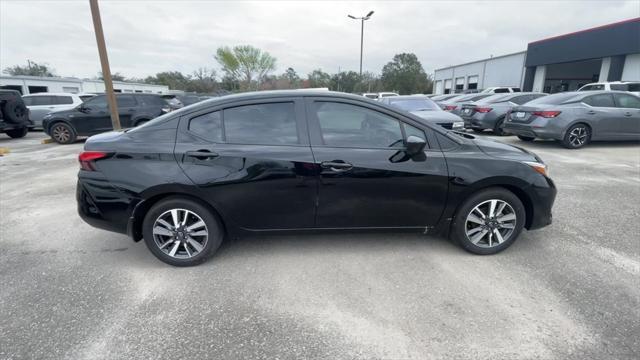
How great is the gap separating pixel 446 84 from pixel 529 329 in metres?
50.0

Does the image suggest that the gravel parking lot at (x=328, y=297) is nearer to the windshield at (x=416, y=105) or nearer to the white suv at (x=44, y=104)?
the windshield at (x=416, y=105)

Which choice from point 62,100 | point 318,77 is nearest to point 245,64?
point 318,77

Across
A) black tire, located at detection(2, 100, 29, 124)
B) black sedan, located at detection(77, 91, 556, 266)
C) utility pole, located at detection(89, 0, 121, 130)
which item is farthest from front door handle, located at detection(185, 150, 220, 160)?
black tire, located at detection(2, 100, 29, 124)

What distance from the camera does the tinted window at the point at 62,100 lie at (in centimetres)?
1384

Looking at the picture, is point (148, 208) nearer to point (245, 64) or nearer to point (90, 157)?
point (90, 157)

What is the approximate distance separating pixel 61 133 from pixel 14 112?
232cm

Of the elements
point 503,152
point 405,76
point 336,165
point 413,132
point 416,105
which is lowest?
point 336,165

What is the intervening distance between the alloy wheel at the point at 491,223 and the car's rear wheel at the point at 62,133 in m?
12.3

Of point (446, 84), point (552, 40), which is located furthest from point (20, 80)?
point (446, 84)

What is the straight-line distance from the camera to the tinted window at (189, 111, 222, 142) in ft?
9.38

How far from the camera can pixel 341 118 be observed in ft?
9.57

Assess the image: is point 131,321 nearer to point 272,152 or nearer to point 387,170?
point 272,152

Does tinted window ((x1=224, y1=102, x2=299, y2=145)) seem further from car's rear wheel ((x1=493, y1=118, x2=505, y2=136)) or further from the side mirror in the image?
car's rear wheel ((x1=493, y1=118, x2=505, y2=136))

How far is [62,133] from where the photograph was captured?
34.4 ft
